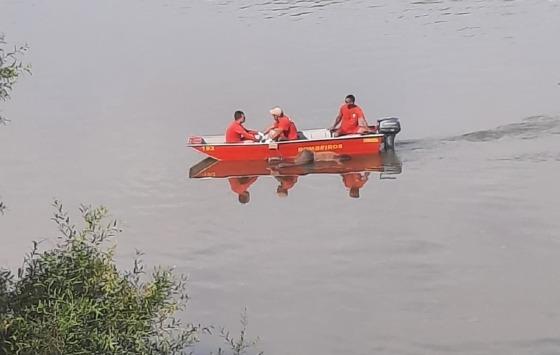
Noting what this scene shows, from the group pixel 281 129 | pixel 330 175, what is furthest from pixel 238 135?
pixel 330 175

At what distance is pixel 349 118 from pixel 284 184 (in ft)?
7.07

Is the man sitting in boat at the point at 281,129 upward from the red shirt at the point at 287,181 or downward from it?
upward

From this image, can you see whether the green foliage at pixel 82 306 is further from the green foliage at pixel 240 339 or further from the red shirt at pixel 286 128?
the red shirt at pixel 286 128

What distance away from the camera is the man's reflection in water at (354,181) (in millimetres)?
21781

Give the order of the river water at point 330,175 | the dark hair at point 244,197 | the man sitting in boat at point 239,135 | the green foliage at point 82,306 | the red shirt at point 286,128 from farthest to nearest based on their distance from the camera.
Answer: the man sitting in boat at point 239,135 < the red shirt at point 286,128 < the dark hair at point 244,197 < the river water at point 330,175 < the green foliage at point 82,306

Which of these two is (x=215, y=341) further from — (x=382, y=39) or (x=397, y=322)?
(x=382, y=39)

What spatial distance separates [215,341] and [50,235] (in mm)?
6174

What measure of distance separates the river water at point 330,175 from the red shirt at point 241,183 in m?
0.32

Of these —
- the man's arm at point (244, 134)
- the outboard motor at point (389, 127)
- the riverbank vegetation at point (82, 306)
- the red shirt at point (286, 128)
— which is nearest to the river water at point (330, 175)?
the outboard motor at point (389, 127)

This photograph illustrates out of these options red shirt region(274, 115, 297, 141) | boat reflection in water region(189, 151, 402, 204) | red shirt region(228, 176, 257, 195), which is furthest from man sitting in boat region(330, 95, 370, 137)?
red shirt region(228, 176, 257, 195)

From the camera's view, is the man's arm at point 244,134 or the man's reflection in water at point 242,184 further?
the man's arm at point 244,134

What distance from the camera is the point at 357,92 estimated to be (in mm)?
30078

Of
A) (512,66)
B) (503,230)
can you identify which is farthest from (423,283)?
(512,66)

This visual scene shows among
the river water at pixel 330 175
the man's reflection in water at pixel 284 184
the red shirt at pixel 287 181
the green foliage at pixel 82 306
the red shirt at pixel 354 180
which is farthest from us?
the red shirt at pixel 287 181
